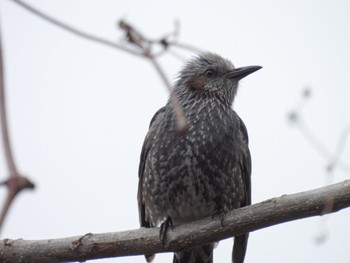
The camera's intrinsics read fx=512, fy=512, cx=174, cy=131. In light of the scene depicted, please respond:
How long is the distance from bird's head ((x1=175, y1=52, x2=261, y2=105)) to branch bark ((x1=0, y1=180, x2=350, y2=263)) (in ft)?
5.49

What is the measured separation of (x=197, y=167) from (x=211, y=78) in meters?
1.32

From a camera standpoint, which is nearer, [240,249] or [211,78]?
[240,249]

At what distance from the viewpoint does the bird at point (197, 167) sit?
409 cm

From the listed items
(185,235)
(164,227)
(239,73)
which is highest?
(239,73)

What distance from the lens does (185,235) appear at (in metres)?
3.58

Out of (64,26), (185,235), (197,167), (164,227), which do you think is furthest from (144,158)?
(64,26)

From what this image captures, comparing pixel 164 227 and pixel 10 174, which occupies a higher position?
pixel 164 227

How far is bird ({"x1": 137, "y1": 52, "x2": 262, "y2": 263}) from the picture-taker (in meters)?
4.09

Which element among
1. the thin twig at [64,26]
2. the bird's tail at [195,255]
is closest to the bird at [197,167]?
the bird's tail at [195,255]

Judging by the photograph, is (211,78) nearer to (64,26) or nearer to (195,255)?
(195,255)

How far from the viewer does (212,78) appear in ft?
16.8

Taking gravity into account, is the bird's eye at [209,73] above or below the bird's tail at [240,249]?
above

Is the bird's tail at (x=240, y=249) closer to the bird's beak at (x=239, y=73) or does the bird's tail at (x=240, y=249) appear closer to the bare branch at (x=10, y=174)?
the bird's beak at (x=239, y=73)

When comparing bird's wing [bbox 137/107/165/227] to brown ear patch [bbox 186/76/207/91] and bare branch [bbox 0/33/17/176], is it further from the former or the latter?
bare branch [bbox 0/33/17/176]
